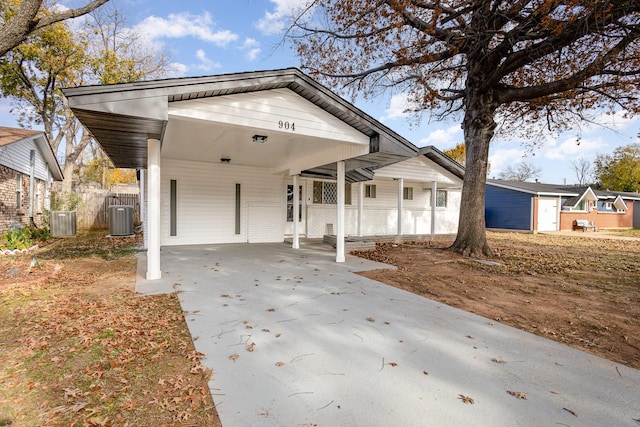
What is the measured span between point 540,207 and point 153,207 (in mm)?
22242

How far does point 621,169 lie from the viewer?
3434 centimetres

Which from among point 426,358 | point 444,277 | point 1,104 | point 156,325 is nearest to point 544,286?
point 444,277

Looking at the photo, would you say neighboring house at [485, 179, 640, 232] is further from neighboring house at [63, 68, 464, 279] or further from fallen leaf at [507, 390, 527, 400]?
fallen leaf at [507, 390, 527, 400]

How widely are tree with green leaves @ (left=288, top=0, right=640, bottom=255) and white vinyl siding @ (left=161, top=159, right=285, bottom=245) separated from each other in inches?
179

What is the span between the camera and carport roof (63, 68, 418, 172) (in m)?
4.08

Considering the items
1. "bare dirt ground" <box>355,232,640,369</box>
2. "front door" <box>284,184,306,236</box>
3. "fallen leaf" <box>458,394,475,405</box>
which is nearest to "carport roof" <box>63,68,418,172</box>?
"bare dirt ground" <box>355,232,640,369</box>

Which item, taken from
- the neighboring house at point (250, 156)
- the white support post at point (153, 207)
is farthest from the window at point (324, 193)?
the white support post at point (153, 207)

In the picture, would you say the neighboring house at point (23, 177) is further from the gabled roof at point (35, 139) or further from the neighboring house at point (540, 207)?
the neighboring house at point (540, 207)

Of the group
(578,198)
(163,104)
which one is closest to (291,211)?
(163,104)

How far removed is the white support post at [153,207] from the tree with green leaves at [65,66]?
14.4 m

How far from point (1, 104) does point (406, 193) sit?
23.1m

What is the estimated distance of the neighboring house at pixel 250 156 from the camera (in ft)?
15.4

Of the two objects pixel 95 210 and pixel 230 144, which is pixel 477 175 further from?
pixel 95 210

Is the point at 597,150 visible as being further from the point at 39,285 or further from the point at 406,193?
the point at 39,285
